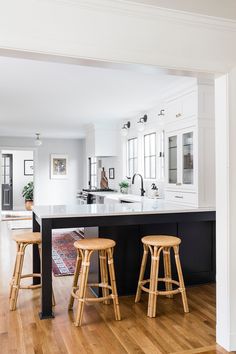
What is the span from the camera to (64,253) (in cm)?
541

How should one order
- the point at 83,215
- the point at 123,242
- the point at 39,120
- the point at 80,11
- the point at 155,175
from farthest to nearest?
the point at 39,120 < the point at 155,175 < the point at 123,242 < the point at 83,215 < the point at 80,11

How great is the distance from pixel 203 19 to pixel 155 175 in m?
3.61

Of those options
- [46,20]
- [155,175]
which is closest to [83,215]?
[46,20]

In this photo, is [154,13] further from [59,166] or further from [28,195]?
[28,195]

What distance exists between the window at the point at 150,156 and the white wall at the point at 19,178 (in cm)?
765

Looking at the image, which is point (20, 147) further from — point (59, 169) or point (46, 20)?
point (46, 20)

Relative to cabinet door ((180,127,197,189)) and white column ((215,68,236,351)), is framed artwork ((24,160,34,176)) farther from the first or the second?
white column ((215,68,236,351))

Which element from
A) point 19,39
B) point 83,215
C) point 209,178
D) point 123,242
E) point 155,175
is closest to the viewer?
point 19,39

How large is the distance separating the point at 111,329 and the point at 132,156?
4453mm

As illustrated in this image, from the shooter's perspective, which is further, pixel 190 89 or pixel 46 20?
pixel 190 89

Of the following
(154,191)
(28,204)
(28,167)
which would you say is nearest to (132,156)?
(154,191)

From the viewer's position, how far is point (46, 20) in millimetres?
2062

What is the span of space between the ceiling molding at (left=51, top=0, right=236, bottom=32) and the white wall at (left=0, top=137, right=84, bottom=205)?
28.3ft

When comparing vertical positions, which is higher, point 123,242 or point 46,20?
point 46,20
